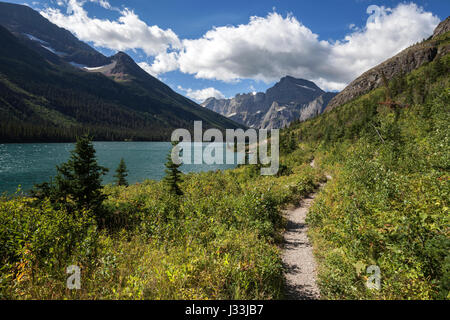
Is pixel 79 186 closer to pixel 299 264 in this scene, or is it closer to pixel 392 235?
pixel 299 264

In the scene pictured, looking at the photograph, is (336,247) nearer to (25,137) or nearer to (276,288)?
(276,288)

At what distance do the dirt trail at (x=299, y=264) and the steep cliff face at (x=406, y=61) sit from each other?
392ft

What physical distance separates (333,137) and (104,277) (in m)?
41.5

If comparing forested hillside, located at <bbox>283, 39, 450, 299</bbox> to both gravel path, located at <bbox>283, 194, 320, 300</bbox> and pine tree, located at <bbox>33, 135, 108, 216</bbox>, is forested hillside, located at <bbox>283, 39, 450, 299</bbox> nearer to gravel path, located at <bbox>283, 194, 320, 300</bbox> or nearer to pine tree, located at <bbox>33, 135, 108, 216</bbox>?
gravel path, located at <bbox>283, 194, 320, 300</bbox>

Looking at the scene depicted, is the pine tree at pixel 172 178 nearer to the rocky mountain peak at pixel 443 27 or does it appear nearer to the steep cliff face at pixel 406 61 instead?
the steep cliff face at pixel 406 61

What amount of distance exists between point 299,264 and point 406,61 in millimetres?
154564

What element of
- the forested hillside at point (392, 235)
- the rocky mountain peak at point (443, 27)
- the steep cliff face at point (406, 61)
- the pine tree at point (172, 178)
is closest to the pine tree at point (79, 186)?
the pine tree at point (172, 178)

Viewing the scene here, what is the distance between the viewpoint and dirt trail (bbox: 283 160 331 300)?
5.92 meters

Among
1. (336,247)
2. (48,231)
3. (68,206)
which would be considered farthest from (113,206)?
(336,247)

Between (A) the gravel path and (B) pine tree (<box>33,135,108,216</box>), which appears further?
(B) pine tree (<box>33,135,108,216</box>)

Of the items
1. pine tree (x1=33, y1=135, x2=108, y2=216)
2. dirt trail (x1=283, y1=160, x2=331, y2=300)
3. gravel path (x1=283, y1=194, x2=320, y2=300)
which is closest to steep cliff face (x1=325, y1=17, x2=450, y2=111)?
dirt trail (x1=283, y1=160, x2=331, y2=300)

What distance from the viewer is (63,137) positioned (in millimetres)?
139625

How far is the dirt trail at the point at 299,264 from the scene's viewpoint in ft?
19.4

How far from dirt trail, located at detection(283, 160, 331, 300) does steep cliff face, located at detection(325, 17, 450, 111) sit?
392ft
